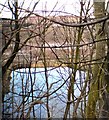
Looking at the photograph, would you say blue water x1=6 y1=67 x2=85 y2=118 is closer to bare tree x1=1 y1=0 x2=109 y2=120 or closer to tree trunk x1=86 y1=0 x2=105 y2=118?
bare tree x1=1 y1=0 x2=109 y2=120

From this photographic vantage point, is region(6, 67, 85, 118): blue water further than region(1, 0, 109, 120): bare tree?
Yes

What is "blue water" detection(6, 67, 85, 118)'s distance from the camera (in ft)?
6.23

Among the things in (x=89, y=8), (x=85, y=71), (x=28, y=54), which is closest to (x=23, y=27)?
(x=28, y=54)

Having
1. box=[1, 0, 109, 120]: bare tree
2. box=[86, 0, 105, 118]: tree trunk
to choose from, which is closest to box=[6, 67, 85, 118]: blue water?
box=[1, 0, 109, 120]: bare tree

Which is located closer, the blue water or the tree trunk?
the tree trunk

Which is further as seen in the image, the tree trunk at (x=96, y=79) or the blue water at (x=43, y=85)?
the blue water at (x=43, y=85)

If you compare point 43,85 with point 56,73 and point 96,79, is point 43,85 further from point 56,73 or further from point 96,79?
point 96,79

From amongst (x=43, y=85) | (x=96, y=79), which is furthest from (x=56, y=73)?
(x=96, y=79)

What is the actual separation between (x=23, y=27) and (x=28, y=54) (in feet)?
1.06

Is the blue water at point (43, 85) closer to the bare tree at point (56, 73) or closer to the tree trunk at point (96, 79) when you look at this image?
the bare tree at point (56, 73)

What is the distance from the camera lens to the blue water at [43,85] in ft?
6.23

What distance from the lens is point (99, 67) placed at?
1.73 m

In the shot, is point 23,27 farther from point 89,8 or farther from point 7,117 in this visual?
point 7,117

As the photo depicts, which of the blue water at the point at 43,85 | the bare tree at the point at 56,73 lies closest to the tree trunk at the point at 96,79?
the bare tree at the point at 56,73
